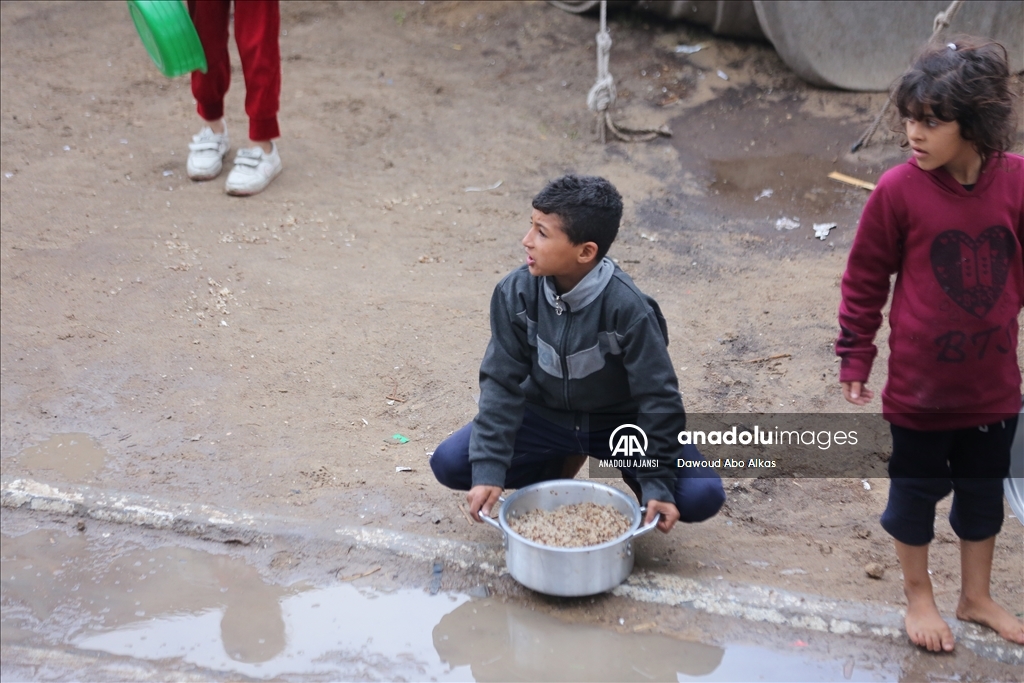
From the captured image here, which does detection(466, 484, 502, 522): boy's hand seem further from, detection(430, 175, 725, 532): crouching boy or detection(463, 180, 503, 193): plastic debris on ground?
detection(463, 180, 503, 193): plastic debris on ground

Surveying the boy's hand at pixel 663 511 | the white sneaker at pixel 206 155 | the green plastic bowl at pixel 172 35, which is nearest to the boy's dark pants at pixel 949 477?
the boy's hand at pixel 663 511

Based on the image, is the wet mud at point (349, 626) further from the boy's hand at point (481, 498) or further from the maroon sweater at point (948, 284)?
the maroon sweater at point (948, 284)

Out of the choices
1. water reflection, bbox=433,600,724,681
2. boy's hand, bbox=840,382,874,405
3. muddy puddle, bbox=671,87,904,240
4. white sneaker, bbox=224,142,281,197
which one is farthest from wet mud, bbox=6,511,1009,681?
muddy puddle, bbox=671,87,904,240

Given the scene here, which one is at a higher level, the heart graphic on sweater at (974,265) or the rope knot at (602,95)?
the heart graphic on sweater at (974,265)

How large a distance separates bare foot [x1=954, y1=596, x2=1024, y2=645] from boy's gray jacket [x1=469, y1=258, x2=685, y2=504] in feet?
2.42

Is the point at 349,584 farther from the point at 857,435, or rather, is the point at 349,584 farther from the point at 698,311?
the point at 698,311

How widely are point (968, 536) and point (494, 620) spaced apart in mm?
1152

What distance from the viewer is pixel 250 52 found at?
475 cm

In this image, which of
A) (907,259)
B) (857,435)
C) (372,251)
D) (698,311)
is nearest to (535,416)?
(907,259)

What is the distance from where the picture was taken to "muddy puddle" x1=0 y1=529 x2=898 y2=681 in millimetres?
2217

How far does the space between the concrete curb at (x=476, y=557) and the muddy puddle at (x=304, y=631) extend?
0.10 meters

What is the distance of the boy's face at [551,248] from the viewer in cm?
233

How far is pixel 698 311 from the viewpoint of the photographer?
3988mm

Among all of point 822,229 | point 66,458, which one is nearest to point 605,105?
point 822,229
